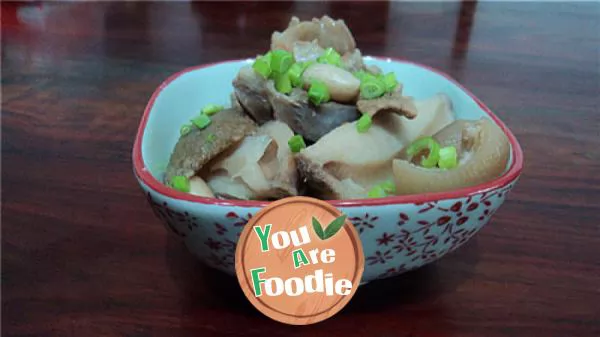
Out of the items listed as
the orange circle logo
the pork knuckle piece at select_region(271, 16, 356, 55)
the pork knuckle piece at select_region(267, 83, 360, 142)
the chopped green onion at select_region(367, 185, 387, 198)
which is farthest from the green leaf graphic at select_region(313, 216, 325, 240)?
the pork knuckle piece at select_region(271, 16, 356, 55)

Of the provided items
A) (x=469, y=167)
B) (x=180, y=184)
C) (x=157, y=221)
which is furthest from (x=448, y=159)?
(x=157, y=221)

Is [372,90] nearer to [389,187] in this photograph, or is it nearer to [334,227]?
[389,187]

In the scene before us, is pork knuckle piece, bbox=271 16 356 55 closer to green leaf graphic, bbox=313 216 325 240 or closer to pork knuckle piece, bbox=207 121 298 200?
pork knuckle piece, bbox=207 121 298 200

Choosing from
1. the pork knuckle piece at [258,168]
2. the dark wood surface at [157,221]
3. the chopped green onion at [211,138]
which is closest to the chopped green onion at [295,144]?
the pork knuckle piece at [258,168]

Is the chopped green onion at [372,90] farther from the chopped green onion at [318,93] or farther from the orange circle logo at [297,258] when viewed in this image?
the orange circle logo at [297,258]

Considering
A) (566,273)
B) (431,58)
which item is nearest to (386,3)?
(431,58)

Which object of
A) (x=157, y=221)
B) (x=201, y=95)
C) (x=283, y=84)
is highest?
(x=283, y=84)
